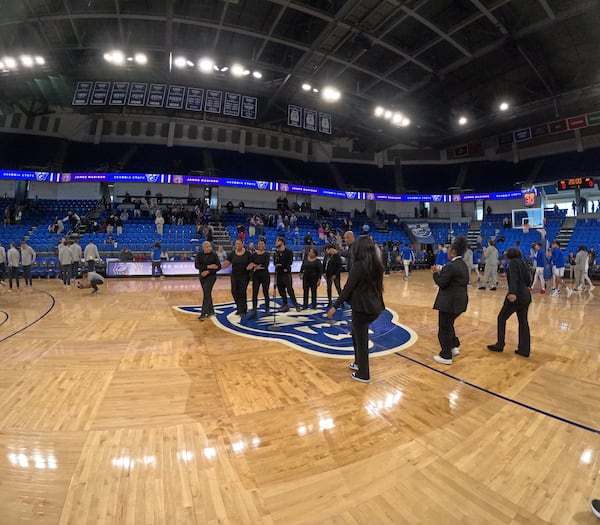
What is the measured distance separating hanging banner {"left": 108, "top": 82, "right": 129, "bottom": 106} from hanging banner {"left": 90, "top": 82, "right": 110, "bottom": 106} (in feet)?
0.91

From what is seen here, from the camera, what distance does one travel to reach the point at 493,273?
1040 centimetres

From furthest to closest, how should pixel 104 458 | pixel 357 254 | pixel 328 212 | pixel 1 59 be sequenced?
pixel 328 212, pixel 1 59, pixel 357 254, pixel 104 458

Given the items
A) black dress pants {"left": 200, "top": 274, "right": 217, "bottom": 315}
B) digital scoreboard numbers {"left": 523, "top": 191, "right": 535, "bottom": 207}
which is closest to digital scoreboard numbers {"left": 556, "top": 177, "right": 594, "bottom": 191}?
digital scoreboard numbers {"left": 523, "top": 191, "right": 535, "bottom": 207}

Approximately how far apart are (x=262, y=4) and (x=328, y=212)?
15.4m

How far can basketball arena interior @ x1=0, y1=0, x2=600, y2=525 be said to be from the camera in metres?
1.90

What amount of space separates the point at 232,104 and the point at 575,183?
79.7 ft

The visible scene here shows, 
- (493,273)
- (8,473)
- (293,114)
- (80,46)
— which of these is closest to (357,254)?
(8,473)

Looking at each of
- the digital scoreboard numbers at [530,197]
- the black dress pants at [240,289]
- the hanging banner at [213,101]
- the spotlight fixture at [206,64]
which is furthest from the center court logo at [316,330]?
the digital scoreboard numbers at [530,197]

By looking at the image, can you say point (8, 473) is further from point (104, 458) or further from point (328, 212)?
point (328, 212)

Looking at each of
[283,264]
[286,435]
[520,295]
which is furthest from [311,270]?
[286,435]

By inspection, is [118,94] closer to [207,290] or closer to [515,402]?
[207,290]

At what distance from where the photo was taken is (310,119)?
17656mm

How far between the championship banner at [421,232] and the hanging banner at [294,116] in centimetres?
A: 1555

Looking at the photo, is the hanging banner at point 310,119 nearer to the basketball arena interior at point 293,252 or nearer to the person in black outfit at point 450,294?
the basketball arena interior at point 293,252
